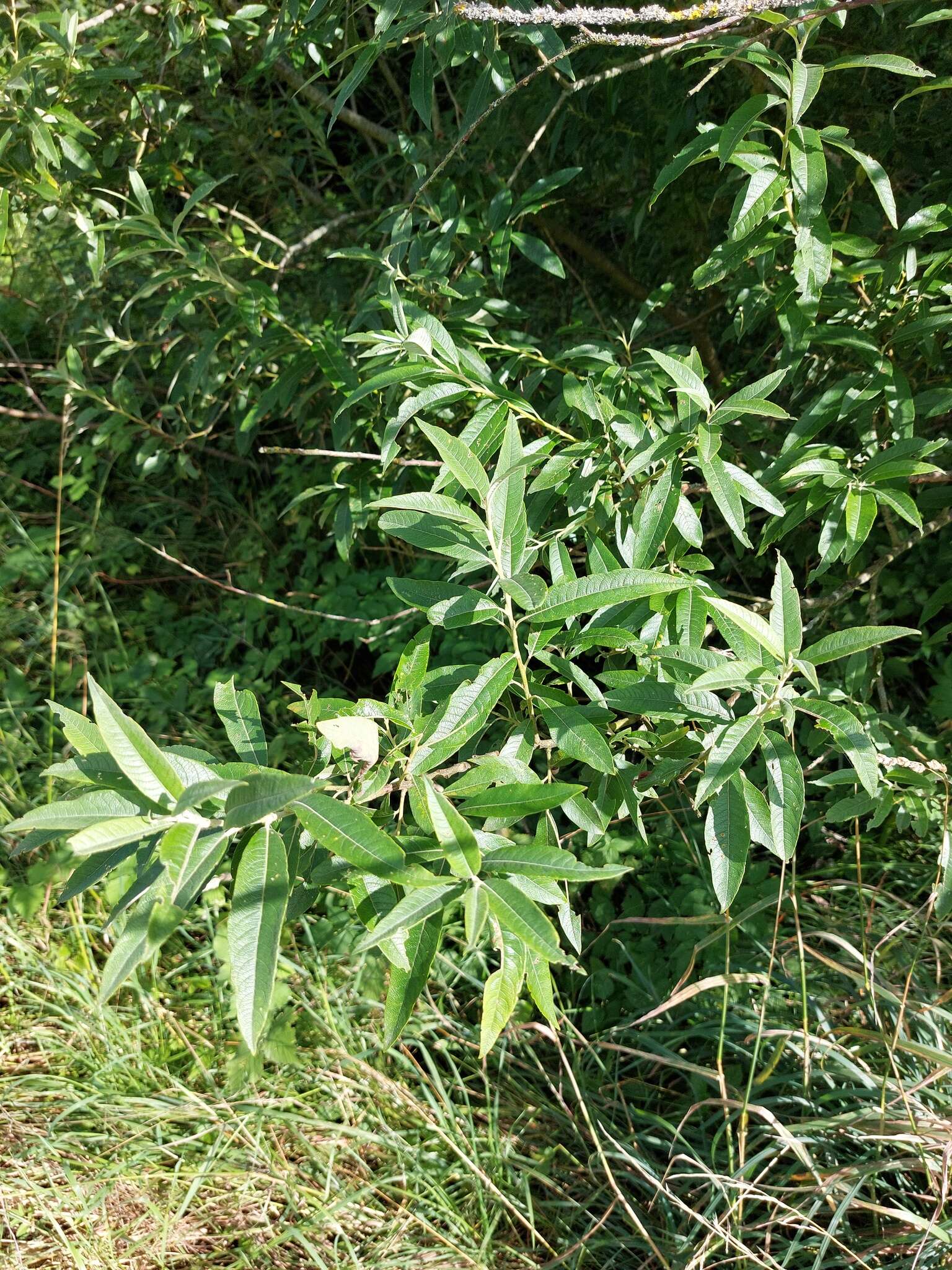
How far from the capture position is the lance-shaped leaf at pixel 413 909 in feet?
2.47

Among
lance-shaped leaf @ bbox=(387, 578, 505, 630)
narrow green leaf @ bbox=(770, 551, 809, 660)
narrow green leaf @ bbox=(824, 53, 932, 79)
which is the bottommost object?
narrow green leaf @ bbox=(770, 551, 809, 660)

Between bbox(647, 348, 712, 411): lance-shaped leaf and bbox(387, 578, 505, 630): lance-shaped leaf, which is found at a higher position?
bbox(647, 348, 712, 411): lance-shaped leaf

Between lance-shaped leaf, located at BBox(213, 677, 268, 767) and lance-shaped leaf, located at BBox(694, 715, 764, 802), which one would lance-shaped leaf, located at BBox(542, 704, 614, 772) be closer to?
lance-shaped leaf, located at BBox(694, 715, 764, 802)

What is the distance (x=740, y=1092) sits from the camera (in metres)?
1.93

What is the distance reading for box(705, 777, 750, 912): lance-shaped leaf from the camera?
41.8 inches

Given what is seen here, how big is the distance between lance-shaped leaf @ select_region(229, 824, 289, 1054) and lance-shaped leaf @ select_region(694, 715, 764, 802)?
45 centimetres

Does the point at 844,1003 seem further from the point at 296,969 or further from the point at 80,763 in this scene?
the point at 80,763

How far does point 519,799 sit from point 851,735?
39 cm

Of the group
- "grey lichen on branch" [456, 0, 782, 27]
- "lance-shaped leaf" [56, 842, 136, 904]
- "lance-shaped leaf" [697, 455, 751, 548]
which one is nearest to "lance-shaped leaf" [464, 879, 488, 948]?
"lance-shaped leaf" [56, 842, 136, 904]

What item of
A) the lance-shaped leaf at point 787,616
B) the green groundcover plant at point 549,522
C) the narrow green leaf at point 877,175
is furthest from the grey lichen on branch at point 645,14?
the lance-shaped leaf at point 787,616

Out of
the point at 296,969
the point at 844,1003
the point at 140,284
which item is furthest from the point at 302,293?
the point at 844,1003

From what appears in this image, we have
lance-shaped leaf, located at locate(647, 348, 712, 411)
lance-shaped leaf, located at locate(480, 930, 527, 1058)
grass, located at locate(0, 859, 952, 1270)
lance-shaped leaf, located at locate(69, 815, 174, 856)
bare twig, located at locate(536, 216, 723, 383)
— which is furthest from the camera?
bare twig, located at locate(536, 216, 723, 383)

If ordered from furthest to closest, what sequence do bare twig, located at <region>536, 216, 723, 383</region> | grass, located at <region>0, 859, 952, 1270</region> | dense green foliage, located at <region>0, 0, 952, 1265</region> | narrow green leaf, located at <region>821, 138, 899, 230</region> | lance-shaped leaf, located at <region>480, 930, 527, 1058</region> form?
bare twig, located at <region>536, 216, 723, 383</region> → grass, located at <region>0, 859, 952, 1270</region> → narrow green leaf, located at <region>821, 138, 899, 230</region> → dense green foliage, located at <region>0, 0, 952, 1265</region> → lance-shaped leaf, located at <region>480, 930, 527, 1058</region>

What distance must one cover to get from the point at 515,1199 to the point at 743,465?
5.24 feet
